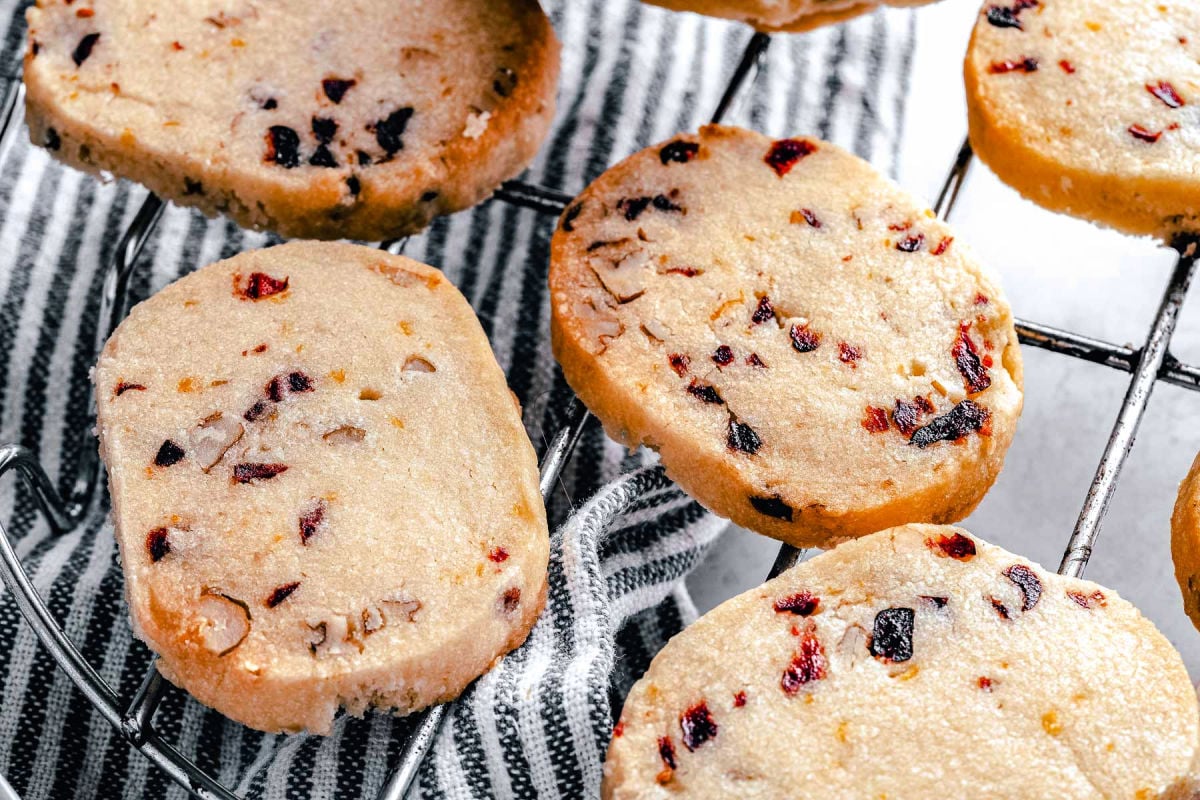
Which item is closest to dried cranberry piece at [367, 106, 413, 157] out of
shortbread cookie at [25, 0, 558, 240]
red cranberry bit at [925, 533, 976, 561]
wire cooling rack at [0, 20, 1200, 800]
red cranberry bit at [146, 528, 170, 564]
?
shortbread cookie at [25, 0, 558, 240]

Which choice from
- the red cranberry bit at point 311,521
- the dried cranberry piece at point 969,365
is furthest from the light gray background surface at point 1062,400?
the red cranberry bit at point 311,521

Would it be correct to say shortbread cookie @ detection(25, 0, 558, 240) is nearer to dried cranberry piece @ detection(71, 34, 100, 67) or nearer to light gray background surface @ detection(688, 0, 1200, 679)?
dried cranberry piece @ detection(71, 34, 100, 67)

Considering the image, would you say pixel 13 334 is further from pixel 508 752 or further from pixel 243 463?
pixel 508 752

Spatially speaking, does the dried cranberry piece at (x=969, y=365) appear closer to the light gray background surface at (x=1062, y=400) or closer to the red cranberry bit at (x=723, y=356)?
the red cranberry bit at (x=723, y=356)

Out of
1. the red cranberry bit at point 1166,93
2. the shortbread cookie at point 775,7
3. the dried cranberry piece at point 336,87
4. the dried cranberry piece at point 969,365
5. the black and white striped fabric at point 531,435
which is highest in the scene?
the shortbread cookie at point 775,7

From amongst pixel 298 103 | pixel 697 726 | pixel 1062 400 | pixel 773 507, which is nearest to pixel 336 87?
pixel 298 103

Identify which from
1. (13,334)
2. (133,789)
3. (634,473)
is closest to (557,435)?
(634,473)

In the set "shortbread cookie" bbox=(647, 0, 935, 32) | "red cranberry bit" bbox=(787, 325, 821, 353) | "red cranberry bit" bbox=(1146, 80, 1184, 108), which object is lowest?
"red cranberry bit" bbox=(787, 325, 821, 353)

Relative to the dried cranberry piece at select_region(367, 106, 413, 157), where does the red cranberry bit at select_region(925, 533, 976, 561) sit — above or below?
below

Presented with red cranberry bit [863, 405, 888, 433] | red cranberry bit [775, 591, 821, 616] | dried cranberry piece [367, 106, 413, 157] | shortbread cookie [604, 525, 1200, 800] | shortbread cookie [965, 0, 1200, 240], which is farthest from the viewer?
dried cranberry piece [367, 106, 413, 157]
